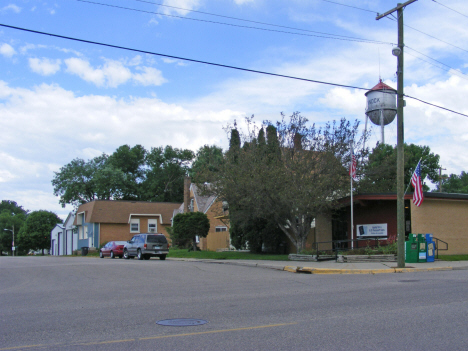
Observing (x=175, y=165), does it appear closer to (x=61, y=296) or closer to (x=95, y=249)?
(x=95, y=249)

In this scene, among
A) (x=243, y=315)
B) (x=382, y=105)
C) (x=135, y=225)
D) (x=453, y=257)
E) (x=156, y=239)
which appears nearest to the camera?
(x=243, y=315)

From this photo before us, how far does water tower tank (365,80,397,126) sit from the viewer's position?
126 feet

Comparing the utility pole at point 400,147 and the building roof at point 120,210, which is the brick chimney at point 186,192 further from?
the utility pole at point 400,147

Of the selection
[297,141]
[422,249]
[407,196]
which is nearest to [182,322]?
[422,249]

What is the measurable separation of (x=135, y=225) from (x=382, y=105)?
32.1 m

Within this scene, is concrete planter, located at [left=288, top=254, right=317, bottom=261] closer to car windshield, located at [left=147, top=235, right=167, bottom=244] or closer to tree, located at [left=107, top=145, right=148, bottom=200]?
car windshield, located at [left=147, top=235, right=167, bottom=244]

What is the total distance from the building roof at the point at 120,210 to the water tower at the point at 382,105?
2862cm

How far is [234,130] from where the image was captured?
29.5 metres

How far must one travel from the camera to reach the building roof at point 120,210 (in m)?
54.2

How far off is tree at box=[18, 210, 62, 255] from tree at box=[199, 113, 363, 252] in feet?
217

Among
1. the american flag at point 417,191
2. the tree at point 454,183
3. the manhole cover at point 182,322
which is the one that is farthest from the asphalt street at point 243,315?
the tree at point 454,183

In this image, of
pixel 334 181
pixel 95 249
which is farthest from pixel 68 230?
pixel 334 181

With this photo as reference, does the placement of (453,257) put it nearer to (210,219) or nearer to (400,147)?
(400,147)

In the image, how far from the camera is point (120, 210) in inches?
2196
